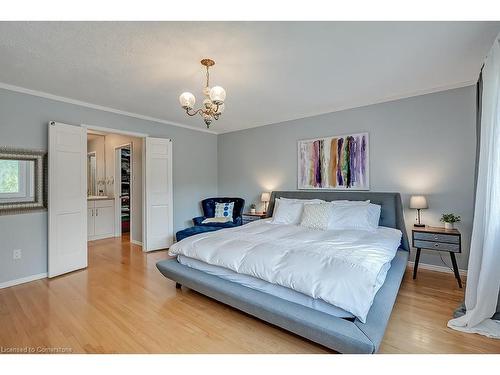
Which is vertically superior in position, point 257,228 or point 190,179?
point 190,179

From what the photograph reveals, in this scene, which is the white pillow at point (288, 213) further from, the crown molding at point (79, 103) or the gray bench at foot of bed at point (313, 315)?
the crown molding at point (79, 103)

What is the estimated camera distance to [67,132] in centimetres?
349

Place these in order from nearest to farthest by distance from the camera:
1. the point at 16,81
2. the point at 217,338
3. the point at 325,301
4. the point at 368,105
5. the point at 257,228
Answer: the point at 325,301 → the point at 217,338 → the point at 16,81 → the point at 257,228 → the point at 368,105

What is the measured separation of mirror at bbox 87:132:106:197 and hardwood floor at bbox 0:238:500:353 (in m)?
3.67

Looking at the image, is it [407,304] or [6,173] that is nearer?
[407,304]

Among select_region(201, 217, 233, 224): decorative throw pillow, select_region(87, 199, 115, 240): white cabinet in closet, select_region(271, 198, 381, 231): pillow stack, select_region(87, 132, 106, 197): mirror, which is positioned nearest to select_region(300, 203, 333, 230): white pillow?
select_region(271, 198, 381, 231): pillow stack

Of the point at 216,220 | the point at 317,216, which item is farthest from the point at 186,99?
the point at 216,220

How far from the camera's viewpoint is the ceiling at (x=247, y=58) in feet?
6.51

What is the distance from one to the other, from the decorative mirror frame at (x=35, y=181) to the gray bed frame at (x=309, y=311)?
1933mm

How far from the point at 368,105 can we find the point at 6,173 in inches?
195

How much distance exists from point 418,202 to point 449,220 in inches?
15.2
